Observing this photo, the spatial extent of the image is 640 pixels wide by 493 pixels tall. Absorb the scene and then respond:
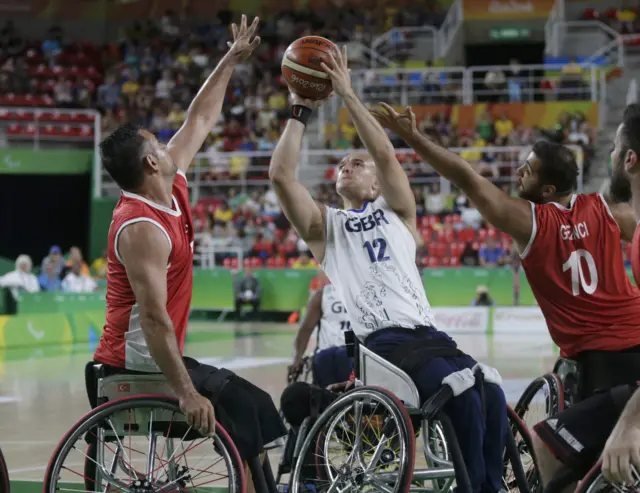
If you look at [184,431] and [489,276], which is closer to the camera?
[184,431]

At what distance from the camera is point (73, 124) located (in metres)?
27.6

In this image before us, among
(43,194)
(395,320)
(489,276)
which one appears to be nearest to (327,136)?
(489,276)

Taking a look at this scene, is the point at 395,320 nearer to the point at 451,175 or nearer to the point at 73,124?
the point at 451,175

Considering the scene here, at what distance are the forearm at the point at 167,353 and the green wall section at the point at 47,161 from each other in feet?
76.8

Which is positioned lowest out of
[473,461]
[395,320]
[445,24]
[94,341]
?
[94,341]

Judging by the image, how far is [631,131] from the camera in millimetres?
3422

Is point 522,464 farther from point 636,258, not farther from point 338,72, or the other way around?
point 338,72

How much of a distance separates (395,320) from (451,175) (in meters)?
0.88

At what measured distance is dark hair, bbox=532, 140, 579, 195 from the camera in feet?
15.4

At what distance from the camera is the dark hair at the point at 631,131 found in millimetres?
3395

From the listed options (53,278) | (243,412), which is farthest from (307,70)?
(53,278)

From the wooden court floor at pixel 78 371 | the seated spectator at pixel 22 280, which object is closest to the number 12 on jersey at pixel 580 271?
the wooden court floor at pixel 78 371

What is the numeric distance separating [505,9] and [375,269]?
26723mm

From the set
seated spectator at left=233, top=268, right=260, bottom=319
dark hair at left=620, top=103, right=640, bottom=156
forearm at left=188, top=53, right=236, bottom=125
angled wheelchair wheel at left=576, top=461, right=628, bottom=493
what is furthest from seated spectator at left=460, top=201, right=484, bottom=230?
angled wheelchair wheel at left=576, top=461, right=628, bottom=493
